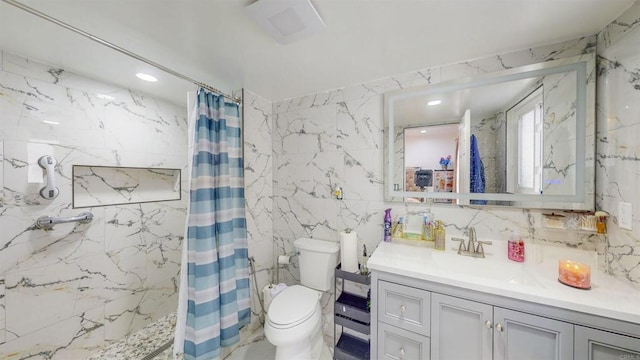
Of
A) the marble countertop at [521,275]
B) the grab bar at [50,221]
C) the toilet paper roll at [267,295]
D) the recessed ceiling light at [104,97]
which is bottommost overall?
the toilet paper roll at [267,295]

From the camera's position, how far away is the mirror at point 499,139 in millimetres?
1203

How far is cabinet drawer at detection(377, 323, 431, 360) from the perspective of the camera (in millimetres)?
1144

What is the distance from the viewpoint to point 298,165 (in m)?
2.06

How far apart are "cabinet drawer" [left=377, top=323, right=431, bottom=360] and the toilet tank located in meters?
0.57

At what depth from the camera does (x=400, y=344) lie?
1207 millimetres

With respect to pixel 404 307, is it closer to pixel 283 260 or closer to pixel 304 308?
pixel 304 308

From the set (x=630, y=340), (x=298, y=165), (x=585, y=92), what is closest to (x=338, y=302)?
(x=298, y=165)

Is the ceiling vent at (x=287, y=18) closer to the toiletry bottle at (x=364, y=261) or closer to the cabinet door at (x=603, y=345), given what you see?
the toiletry bottle at (x=364, y=261)

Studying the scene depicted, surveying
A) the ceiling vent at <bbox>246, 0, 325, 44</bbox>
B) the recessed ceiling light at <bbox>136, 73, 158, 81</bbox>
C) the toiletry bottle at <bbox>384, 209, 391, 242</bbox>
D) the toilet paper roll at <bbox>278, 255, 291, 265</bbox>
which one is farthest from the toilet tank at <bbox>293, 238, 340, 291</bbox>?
the recessed ceiling light at <bbox>136, 73, 158, 81</bbox>

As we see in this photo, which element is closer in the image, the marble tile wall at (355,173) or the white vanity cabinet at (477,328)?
the white vanity cabinet at (477,328)

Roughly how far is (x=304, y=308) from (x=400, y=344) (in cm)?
63

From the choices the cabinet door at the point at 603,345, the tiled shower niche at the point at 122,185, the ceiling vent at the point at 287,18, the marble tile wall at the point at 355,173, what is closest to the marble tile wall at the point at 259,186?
the marble tile wall at the point at 355,173

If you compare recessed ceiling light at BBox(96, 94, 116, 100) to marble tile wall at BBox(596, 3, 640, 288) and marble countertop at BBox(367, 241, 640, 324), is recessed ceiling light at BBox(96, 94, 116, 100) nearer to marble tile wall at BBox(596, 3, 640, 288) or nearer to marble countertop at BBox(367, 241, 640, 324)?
marble countertop at BBox(367, 241, 640, 324)

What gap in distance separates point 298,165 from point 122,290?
6.08 ft
